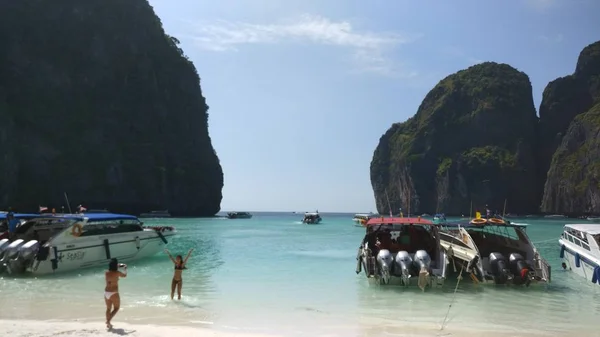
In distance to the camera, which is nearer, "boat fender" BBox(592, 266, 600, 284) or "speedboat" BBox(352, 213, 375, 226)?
"boat fender" BBox(592, 266, 600, 284)

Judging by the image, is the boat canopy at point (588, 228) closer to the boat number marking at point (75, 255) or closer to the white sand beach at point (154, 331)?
the white sand beach at point (154, 331)

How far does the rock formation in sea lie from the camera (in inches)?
5007

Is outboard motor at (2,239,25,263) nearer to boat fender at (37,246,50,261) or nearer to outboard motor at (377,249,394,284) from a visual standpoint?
boat fender at (37,246,50,261)

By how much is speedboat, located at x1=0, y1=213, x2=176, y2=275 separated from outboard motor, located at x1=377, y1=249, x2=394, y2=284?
12.0 meters

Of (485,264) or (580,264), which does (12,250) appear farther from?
(580,264)

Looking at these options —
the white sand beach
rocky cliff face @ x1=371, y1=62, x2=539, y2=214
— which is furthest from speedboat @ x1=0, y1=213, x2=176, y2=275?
rocky cliff face @ x1=371, y1=62, x2=539, y2=214

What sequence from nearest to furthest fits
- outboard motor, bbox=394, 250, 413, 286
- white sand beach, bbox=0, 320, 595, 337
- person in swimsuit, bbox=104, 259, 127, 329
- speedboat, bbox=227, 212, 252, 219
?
white sand beach, bbox=0, 320, 595, 337 → person in swimsuit, bbox=104, 259, 127, 329 → outboard motor, bbox=394, 250, 413, 286 → speedboat, bbox=227, 212, 252, 219

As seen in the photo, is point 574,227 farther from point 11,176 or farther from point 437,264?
point 11,176

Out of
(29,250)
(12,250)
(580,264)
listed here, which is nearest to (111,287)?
(29,250)

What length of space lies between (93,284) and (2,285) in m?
2.72

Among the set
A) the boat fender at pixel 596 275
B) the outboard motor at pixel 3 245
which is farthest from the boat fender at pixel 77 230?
the boat fender at pixel 596 275

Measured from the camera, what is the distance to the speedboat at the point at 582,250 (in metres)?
17.1

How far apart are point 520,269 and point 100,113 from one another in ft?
312

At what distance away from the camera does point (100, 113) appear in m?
97.2
